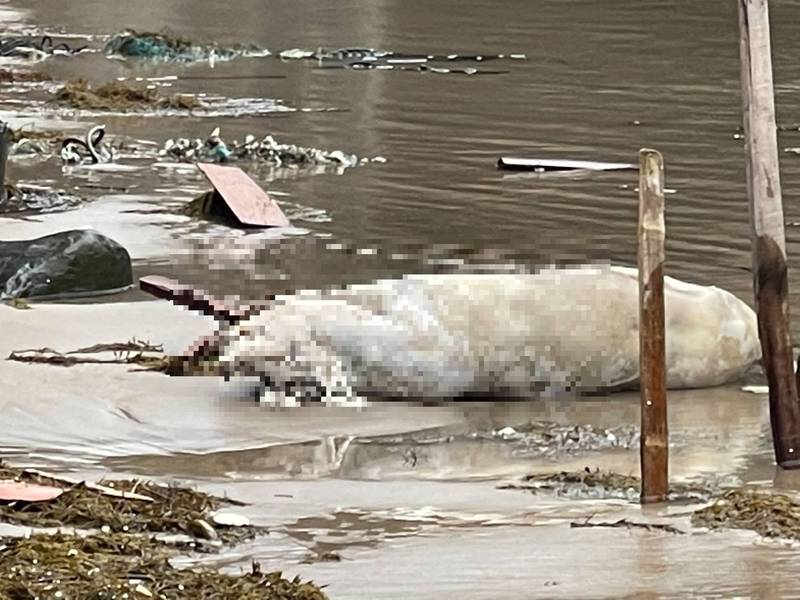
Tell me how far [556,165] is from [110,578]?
31.8ft

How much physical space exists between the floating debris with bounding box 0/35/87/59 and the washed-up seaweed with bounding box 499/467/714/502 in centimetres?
1914

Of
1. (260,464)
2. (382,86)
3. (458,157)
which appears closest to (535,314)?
(260,464)

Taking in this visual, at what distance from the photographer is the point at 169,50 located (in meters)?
25.1

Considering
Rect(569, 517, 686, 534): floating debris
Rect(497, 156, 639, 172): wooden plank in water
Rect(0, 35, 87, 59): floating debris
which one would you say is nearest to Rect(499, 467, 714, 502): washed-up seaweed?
Rect(569, 517, 686, 534): floating debris

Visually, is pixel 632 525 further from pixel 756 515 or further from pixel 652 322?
pixel 652 322

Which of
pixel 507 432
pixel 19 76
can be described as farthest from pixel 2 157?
pixel 19 76

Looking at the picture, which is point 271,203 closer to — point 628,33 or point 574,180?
point 574,180

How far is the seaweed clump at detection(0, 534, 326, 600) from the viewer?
5.24m

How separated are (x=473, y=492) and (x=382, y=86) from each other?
1405 centimetres

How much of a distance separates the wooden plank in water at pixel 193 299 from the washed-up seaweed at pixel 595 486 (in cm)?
216

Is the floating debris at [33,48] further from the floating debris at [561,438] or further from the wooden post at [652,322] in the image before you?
the wooden post at [652,322]

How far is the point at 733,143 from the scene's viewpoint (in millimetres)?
16234

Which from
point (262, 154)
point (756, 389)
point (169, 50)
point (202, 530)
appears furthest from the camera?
point (169, 50)

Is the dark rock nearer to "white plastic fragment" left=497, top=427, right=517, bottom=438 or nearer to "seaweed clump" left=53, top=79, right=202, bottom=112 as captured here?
"white plastic fragment" left=497, top=427, right=517, bottom=438
